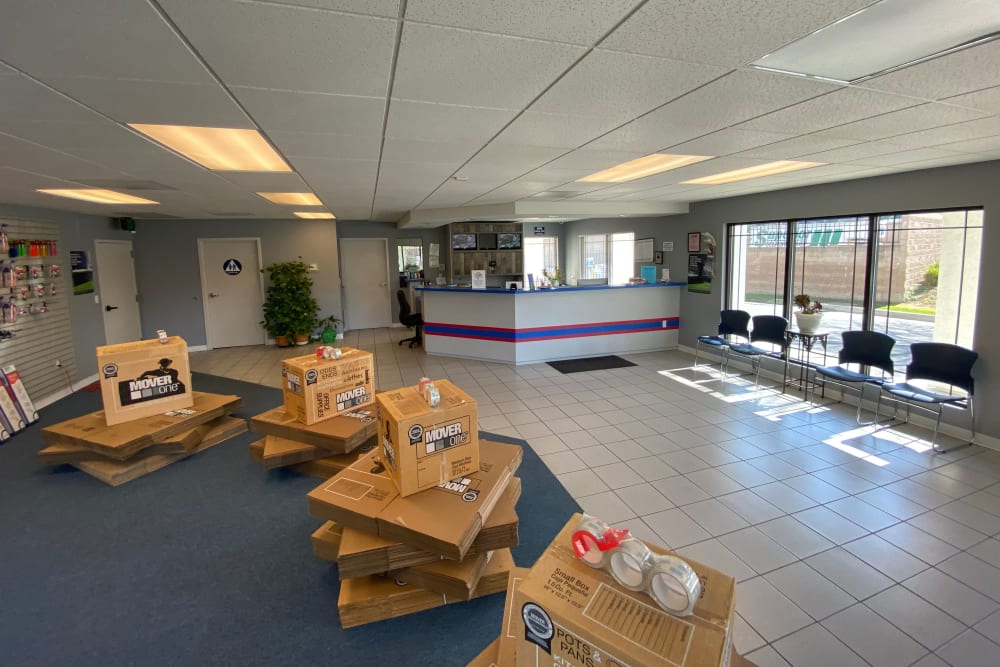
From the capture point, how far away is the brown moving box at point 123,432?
11.5 feet

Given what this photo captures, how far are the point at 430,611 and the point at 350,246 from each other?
9.09m

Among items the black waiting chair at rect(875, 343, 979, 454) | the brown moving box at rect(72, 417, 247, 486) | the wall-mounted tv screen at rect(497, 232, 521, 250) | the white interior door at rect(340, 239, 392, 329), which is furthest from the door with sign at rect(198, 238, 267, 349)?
the black waiting chair at rect(875, 343, 979, 454)

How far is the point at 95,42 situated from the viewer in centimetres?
155

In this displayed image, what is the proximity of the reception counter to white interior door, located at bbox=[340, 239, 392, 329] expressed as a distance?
126 inches

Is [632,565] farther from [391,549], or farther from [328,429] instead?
[328,429]

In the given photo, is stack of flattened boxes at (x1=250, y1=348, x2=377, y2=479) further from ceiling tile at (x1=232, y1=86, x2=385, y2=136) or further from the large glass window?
the large glass window

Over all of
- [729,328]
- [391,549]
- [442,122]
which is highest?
[442,122]

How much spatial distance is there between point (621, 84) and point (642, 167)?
2394 millimetres

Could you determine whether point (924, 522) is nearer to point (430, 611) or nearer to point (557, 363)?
point (430, 611)

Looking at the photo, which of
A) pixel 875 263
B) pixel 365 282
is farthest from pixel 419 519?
pixel 365 282

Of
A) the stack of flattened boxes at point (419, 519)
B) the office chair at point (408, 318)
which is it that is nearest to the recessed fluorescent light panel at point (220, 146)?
the stack of flattened boxes at point (419, 519)

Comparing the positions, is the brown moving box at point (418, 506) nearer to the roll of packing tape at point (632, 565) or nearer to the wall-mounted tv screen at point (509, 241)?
the roll of packing tape at point (632, 565)

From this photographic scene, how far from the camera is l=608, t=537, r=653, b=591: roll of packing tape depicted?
3.65ft

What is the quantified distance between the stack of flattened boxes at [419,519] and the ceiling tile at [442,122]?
1.54 meters
